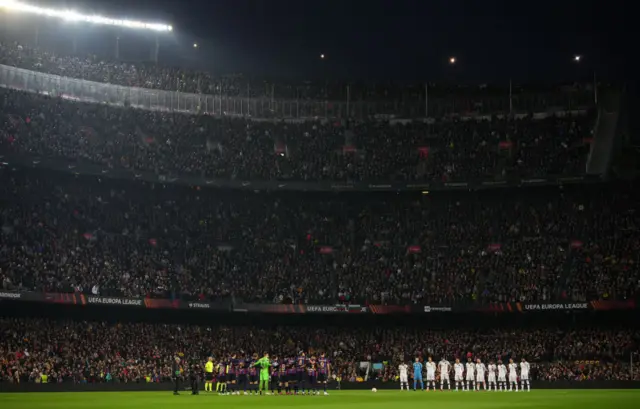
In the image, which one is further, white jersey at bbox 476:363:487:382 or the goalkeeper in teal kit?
white jersey at bbox 476:363:487:382

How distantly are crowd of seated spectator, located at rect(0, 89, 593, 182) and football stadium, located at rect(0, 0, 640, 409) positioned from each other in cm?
22

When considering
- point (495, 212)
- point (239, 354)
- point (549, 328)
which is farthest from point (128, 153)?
point (549, 328)

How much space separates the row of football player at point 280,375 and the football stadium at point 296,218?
319cm

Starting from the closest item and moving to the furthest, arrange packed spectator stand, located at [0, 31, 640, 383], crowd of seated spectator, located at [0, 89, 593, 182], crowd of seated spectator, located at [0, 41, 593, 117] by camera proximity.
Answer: packed spectator stand, located at [0, 31, 640, 383], crowd of seated spectator, located at [0, 89, 593, 182], crowd of seated spectator, located at [0, 41, 593, 117]

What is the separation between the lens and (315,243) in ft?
249

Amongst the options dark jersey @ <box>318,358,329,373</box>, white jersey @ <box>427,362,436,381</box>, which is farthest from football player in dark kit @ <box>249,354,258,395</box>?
white jersey @ <box>427,362,436,381</box>

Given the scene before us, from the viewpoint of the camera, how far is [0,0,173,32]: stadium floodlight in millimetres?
78438

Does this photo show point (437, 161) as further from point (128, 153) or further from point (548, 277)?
point (128, 153)

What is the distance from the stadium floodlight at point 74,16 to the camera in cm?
7844

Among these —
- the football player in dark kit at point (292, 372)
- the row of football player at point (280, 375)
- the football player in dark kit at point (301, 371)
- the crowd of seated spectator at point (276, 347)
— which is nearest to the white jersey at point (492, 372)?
the crowd of seated spectator at point (276, 347)

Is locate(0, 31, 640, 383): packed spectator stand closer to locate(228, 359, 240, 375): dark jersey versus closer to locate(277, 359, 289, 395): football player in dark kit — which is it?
locate(228, 359, 240, 375): dark jersey

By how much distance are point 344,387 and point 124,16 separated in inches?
1839

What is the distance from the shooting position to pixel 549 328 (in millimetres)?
68500

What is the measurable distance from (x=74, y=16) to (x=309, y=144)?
27138mm
